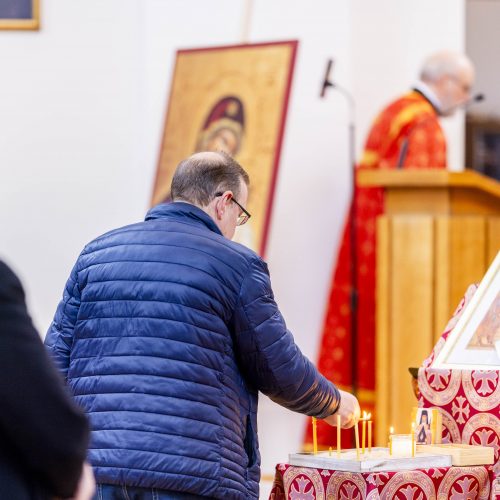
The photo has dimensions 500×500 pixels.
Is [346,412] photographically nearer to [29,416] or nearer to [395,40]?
[29,416]

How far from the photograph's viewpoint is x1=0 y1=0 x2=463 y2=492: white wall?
776cm

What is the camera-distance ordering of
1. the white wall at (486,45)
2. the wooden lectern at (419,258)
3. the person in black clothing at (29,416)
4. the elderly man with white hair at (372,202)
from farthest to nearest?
the white wall at (486,45)
the elderly man with white hair at (372,202)
the wooden lectern at (419,258)
the person in black clothing at (29,416)

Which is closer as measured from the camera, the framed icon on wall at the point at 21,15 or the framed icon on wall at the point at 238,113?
the framed icon on wall at the point at 238,113

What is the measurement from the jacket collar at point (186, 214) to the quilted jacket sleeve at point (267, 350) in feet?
0.57

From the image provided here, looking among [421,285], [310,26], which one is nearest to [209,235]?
[421,285]

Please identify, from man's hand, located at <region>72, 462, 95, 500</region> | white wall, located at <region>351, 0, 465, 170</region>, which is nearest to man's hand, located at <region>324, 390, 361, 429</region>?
man's hand, located at <region>72, 462, 95, 500</region>

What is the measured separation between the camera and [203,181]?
11.1 ft

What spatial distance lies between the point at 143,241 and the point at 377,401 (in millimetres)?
3441

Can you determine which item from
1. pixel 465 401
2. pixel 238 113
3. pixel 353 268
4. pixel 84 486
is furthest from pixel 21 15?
pixel 84 486

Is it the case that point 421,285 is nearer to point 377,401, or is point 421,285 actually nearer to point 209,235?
point 377,401

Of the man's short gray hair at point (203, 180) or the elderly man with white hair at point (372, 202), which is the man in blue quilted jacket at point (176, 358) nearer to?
the man's short gray hair at point (203, 180)

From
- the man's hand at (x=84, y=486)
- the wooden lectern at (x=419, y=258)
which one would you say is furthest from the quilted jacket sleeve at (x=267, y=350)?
the wooden lectern at (x=419, y=258)

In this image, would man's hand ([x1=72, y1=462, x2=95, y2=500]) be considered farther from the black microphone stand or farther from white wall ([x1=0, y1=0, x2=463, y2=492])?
white wall ([x1=0, y1=0, x2=463, y2=492])

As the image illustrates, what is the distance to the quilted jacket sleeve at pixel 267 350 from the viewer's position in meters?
3.20
